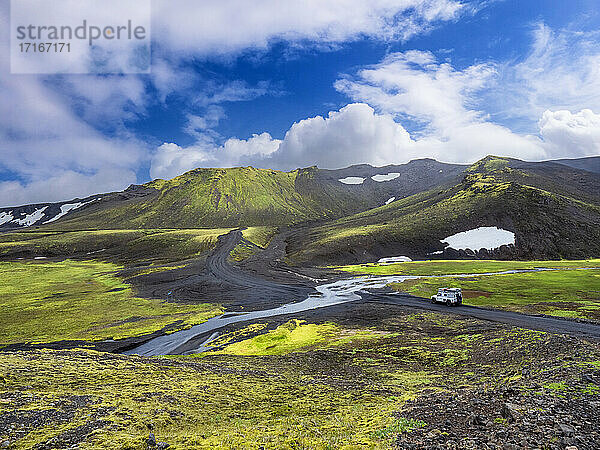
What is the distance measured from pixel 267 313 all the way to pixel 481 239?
384 ft

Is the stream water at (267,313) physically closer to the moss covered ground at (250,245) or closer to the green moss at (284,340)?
the green moss at (284,340)

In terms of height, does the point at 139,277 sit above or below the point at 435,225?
below

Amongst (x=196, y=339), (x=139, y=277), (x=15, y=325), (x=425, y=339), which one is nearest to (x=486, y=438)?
(x=425, y=339)

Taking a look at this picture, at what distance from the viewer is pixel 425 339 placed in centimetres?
3619

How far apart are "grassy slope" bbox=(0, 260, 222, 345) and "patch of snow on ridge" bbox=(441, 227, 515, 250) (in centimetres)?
11413

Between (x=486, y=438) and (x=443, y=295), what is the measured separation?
160 ft

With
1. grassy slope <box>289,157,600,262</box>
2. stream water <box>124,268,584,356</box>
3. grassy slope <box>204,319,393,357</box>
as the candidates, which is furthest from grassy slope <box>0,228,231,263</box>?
grassy slope <box>204,319,393,357</box>

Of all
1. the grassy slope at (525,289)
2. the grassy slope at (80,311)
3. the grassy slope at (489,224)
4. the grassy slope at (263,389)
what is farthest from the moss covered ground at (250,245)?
the grassy slope at (263,389)

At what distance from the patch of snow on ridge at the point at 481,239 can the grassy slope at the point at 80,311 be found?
114 m

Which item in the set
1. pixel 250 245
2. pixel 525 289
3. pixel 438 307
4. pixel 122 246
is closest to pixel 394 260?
pixel 525 289

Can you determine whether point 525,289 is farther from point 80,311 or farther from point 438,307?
point 80,311

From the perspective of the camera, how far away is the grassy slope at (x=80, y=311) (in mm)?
45750

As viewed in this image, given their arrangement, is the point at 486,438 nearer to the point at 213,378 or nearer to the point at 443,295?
the point at 213,378

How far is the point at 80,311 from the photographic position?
58125mm
